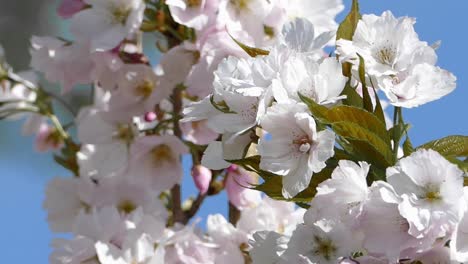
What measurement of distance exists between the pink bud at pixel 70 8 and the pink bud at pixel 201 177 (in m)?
0.42

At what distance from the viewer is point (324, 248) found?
1050 mm

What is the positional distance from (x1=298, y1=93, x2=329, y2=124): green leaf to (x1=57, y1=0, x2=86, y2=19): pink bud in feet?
3.62

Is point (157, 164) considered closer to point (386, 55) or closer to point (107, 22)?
point (107, 22)

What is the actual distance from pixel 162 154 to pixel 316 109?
104 cm

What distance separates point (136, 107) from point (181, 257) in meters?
0.40

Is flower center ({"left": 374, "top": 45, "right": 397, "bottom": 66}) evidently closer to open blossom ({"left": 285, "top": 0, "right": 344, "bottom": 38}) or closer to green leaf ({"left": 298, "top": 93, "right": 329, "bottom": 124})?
green leaf ({"left": 298, "top": 93, "right": 329, "bottom": 124})

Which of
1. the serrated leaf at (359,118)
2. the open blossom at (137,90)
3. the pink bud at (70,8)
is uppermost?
the serrated leaf at (359,118)

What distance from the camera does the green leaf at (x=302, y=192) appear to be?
1.11 meters

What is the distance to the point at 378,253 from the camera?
1009 millimetres

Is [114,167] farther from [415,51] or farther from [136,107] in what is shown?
[415,51]

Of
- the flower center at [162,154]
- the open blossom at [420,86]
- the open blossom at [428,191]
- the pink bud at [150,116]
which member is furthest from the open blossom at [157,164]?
the open blossom at [428,191]

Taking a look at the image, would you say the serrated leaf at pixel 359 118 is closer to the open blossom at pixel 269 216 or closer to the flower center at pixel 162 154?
the open blossom at pixel 269 216

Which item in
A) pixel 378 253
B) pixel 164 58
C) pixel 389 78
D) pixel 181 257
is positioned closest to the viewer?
pixel 378 253

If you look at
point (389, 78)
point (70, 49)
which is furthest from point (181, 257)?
point (389, 78)
